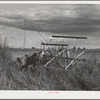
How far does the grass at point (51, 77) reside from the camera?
12.5 ft

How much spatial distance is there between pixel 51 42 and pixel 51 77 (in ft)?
2.05

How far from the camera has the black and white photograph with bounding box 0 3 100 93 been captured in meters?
3.88

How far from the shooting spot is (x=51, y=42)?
12.9 ft

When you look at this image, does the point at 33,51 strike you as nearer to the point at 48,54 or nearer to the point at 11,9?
the point at 48,54

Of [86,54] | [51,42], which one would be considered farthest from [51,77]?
[86,54]

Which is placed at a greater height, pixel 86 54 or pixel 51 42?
pixel 51 42

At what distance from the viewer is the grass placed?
3.81 m

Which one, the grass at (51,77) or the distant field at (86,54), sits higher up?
the distant field at (86,54)

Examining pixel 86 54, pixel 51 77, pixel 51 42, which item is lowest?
pixel 51 77

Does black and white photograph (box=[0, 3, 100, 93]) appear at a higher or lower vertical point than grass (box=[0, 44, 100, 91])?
higher

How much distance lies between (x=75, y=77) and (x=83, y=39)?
693 millimetres

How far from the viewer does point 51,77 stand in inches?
153

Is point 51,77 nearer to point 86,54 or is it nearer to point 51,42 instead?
point 51,42
